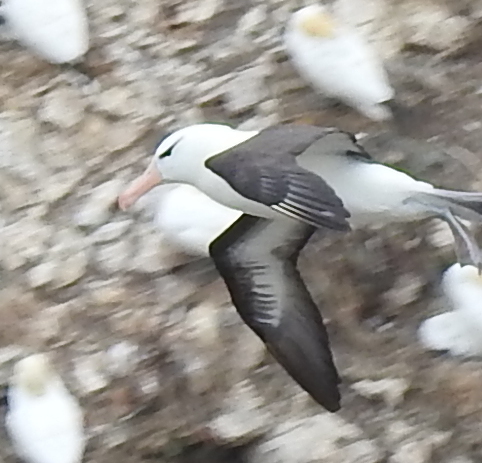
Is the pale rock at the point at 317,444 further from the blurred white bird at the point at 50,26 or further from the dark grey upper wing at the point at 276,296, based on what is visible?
the blurred white bird at the point at 50,26

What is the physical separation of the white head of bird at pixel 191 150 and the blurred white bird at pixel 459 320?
327 mm

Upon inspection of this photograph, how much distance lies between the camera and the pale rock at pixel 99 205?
1304 mm

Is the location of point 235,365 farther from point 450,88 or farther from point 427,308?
point 450,88

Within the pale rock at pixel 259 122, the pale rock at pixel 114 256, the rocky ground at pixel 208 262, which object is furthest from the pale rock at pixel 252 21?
the pale rock at pixel 114 256

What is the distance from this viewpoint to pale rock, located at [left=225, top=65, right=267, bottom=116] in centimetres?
136

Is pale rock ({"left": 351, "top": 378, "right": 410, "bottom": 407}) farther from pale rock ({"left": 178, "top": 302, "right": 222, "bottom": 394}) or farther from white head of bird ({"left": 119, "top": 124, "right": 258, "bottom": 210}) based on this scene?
white head of bird ({"left": 119, "top": 124, "right": 258, "bottom": 210})

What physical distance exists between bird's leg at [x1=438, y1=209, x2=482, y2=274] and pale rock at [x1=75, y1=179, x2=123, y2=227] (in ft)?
1.57

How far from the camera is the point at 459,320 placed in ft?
3.88

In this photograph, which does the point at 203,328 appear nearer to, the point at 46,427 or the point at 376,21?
the point at 46,427

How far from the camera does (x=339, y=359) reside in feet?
3.98

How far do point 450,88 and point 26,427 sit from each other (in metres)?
0.69

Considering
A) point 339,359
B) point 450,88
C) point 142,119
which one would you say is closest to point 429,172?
point 450,88

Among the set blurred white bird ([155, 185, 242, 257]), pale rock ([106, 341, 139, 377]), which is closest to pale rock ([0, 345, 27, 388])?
pale rock ([106, 341, 139, 377])

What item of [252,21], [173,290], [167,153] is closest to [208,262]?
[173,290]
